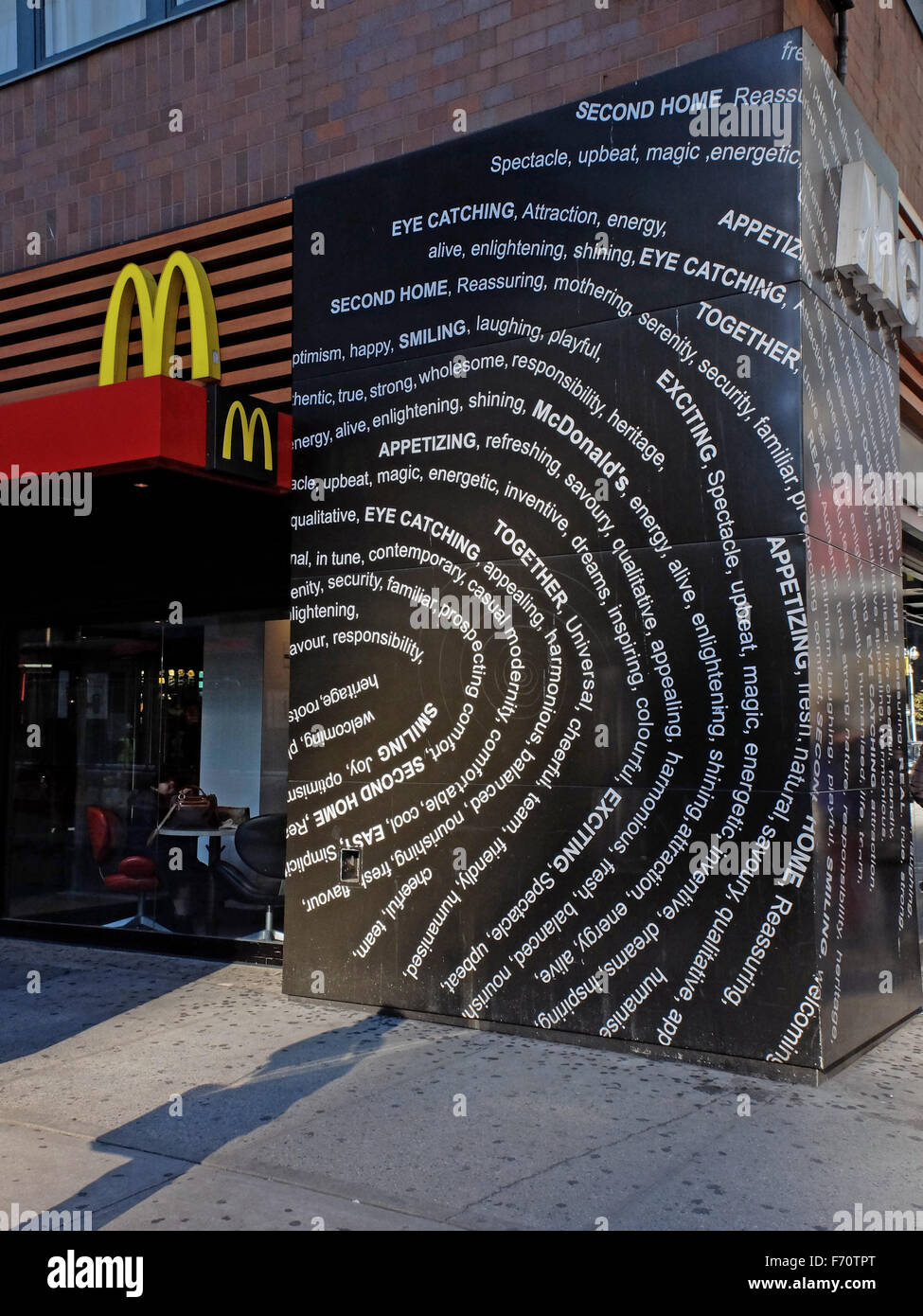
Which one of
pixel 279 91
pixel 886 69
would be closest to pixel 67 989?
pixel 279 91

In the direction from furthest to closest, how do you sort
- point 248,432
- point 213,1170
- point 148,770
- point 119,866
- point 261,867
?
point 119,866, point 148,770, point 261,867, point 248,432, point 213,1170

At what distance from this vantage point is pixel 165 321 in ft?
26.2

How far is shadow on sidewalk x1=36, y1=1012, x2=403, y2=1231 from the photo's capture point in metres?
4.60

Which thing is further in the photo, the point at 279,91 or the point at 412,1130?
the point at 279,91

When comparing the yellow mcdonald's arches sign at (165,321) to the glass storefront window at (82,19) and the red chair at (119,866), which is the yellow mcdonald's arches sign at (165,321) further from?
the red chair at (119,866)

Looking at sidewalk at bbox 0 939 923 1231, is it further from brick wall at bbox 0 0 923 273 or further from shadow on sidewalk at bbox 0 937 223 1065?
brick wall at bbox 0 0 923 273

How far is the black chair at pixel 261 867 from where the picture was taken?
8.79 meters

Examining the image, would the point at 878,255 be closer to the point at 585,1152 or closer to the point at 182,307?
the point at 182,307

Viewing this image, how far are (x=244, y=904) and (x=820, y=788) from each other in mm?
4580

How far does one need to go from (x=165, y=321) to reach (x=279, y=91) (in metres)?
1.98

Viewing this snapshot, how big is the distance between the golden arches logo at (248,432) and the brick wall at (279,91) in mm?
1975

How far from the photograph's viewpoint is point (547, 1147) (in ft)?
16.6

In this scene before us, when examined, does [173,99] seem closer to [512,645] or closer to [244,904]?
[512,645]

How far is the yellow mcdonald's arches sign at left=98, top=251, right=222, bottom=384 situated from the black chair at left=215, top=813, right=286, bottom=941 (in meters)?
3.21
